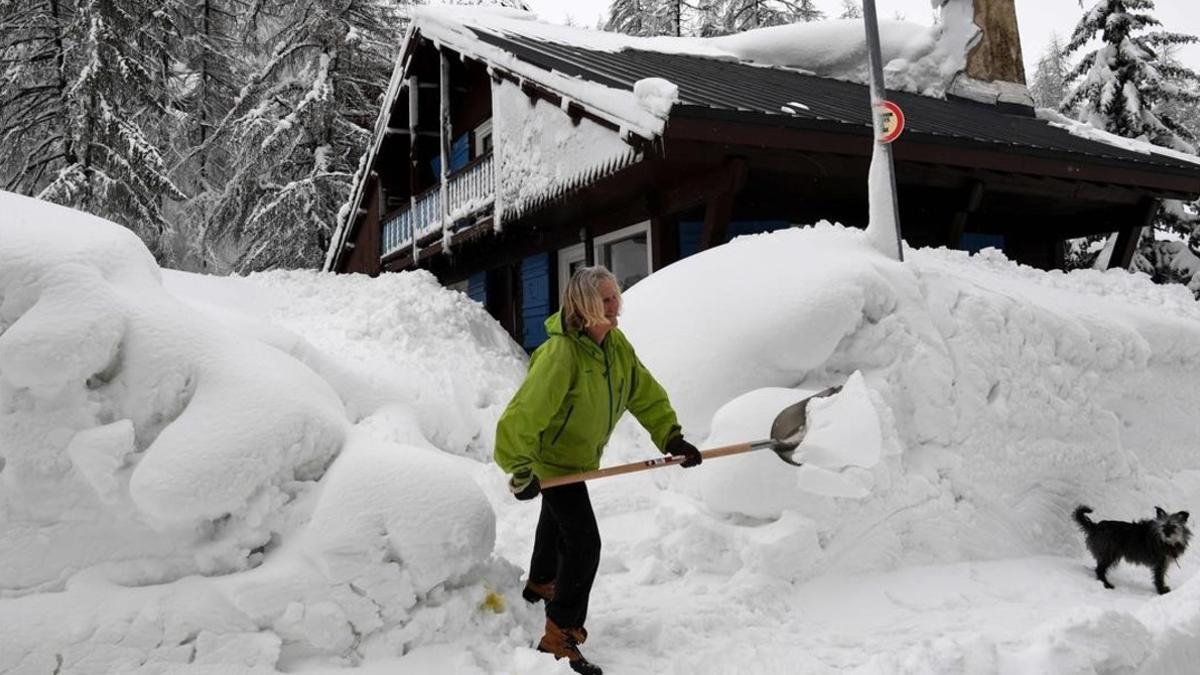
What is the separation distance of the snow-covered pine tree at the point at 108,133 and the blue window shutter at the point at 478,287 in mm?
7893

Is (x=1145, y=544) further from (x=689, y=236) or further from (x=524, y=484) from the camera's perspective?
(x=689, y=236)

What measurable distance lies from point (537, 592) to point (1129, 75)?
756 inches

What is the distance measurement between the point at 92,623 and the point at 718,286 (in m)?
3.93

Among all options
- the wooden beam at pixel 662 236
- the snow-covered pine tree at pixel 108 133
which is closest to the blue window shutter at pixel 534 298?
the wooden beam at pixel 662 236

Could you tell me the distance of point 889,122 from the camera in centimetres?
578

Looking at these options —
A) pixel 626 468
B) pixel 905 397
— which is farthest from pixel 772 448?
pixel 905 397

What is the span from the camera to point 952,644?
2.77 meters

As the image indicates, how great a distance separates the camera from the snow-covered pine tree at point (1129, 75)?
54.1 ft

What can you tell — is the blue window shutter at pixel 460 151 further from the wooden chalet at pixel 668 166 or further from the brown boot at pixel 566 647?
the brown boot at pixel 566 647

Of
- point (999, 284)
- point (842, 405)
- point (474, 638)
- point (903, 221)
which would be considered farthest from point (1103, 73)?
point (474, 638)

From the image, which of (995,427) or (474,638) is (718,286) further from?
(474,638)

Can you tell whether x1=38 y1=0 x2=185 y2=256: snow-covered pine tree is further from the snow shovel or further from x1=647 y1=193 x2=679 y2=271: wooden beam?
the snow shovel

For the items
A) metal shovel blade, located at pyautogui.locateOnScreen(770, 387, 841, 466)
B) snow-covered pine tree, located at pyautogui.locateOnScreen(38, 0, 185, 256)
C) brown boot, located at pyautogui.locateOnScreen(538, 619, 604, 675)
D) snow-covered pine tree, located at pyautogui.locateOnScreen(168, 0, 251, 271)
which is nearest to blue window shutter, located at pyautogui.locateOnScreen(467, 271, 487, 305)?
snow-covered pine tree, located at pyautogui.locateOnScreen(38, 0, 185, 256)

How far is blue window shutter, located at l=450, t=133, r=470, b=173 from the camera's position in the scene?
48.8ft
